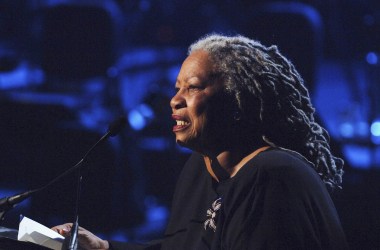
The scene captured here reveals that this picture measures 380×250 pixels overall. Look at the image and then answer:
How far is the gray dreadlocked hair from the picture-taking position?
7.32 feet

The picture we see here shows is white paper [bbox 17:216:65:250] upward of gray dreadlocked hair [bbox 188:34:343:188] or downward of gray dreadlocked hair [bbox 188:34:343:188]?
downward

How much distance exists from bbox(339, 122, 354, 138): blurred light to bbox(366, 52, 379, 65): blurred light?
525 millimetres

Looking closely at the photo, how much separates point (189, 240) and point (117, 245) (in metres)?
0.38

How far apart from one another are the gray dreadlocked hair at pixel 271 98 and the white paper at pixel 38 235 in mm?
821

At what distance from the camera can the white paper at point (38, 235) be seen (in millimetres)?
2020

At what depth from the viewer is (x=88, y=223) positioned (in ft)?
16.3

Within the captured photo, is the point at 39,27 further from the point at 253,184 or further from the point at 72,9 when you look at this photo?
the point at 253,184

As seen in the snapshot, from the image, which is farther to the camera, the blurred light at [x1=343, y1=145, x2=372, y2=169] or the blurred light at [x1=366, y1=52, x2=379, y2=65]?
the blurred light at [x1=366, y1=52, x2=379, y2=65]

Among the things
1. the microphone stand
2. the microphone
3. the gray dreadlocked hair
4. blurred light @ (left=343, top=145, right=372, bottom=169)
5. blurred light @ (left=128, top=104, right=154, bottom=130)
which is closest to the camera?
the microphone stand

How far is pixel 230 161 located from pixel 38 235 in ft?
2.46

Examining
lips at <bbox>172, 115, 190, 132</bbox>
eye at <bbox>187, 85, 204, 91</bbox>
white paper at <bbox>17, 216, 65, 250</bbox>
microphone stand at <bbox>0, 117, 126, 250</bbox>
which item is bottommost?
white paper at <bbox>17, 216, 65, 250</bbox>

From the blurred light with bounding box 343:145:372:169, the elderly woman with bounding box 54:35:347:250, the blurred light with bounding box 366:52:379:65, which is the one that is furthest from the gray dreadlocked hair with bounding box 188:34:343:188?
the blurred light with bounding box 366:52:379:65

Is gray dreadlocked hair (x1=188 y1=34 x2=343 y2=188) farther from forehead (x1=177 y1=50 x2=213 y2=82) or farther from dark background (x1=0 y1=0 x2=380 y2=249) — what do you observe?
dark background (x1=0 y1=0 x2=380 y2=249)

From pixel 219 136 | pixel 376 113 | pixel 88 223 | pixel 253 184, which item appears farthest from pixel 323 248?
pixel 88 223
